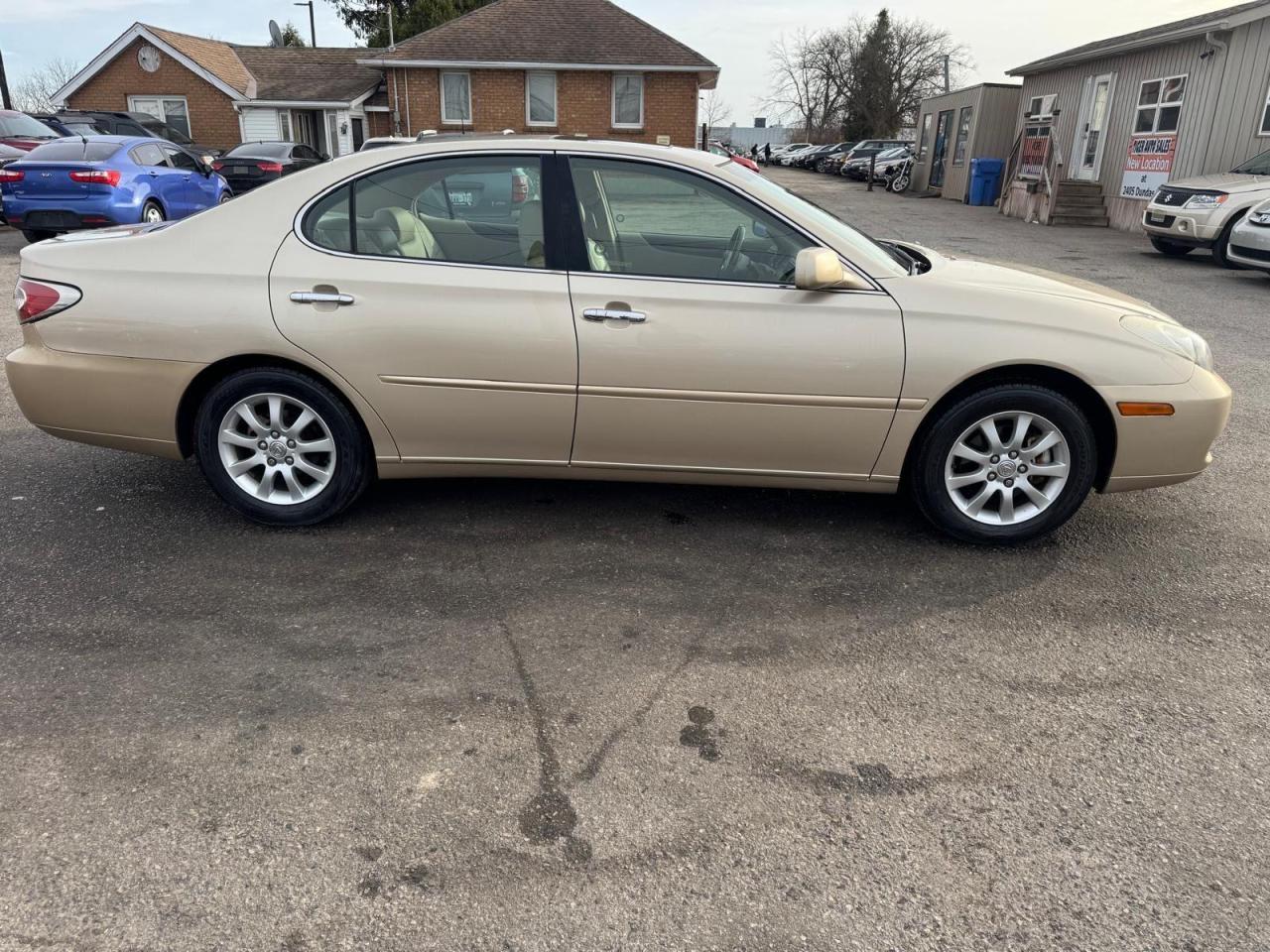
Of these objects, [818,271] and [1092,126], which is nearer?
[818,271]

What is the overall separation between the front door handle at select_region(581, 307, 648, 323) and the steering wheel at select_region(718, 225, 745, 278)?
0.39 meters

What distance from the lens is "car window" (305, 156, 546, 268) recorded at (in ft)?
12.8

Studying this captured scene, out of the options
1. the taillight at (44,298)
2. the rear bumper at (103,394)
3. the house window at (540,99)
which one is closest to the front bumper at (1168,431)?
the rear bumper at (103,394)

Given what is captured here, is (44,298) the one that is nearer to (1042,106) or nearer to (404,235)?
(404,235)

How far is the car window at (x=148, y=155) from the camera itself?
13.3m

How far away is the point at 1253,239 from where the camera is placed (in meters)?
12.0

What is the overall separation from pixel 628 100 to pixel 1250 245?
20395 mm

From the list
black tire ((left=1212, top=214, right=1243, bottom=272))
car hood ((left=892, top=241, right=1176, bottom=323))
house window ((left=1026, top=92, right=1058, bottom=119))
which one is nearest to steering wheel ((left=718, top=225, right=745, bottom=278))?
car hood ((left=892, top=241, right=1176, bottom=323))

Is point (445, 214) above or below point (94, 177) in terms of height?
above

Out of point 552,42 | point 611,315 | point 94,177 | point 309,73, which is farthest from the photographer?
point 309,73

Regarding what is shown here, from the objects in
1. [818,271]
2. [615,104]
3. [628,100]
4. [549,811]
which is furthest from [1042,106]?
[549,811]

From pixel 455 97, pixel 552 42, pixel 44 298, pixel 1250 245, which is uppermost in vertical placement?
pixel 552 42

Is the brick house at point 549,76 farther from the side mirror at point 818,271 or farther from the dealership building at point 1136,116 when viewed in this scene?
the side mirror at point 818,271

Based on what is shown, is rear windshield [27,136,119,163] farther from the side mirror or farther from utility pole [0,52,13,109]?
utility pole [0,52,13,109]
